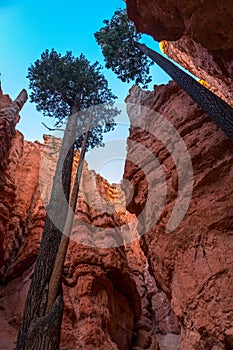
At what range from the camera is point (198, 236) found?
20.0 ft

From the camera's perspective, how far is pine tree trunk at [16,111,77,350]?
5.56 meters

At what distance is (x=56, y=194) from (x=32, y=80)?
267 inches

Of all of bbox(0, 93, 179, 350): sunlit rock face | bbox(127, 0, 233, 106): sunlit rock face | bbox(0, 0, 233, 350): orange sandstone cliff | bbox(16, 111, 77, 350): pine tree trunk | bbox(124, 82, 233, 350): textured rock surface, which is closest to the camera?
bbox(124, 82, 233, 350): textured rock surface

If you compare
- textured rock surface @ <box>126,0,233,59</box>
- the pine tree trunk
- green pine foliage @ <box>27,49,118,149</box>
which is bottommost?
the pine tree trunk

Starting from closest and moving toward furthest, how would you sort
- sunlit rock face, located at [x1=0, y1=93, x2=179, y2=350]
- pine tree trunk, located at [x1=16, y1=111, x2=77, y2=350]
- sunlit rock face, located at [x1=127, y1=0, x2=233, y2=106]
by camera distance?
pine tree trunk, located at [x1=16, y1=111, x2=77, y2=350] < sunlit rock face, located at [x1=127, y1=0, x2=233, y2=106] < sunlit rock face, located at [x1=0, y1=93, x2=179, y2=350]

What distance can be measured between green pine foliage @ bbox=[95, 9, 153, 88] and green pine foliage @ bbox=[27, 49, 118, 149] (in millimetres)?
1249

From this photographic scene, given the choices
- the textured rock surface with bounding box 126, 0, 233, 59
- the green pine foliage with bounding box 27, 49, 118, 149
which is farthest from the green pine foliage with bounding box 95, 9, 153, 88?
the textured rock surface with bounding box 126, 0, 233, 59

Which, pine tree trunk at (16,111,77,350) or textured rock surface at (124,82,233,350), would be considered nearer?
textured rock surface at (124,82,233,350)

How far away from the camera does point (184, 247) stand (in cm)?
635

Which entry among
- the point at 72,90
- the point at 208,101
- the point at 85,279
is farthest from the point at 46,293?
the point at 72,90

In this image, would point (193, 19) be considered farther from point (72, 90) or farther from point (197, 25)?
point (72, 90)

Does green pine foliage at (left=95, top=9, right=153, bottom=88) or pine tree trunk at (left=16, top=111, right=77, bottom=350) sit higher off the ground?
green pine foliage at (left=95, top=9, right=153, bottom=88)

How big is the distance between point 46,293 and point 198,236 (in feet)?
10.8

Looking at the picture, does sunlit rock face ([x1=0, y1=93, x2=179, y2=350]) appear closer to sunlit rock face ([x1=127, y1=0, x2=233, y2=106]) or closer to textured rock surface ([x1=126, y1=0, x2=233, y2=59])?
sunlit rock face ([x1=127, y1=0, x2=233, y2=106])
